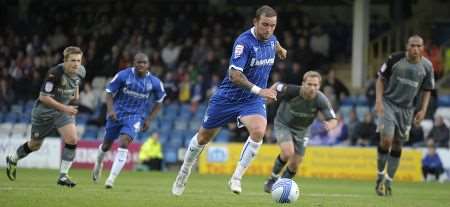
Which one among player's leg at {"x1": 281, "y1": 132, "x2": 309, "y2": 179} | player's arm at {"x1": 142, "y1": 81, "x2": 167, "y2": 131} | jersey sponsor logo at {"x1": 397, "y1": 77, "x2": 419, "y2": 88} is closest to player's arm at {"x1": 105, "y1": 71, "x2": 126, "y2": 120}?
player's arm at {"x1": 142, "y1": 81, "x2": 167, "y2": 131}

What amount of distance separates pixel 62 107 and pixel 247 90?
4027 millimetres

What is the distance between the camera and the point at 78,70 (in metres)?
16.4

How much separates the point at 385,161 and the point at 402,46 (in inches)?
623

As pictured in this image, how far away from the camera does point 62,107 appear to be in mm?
15984

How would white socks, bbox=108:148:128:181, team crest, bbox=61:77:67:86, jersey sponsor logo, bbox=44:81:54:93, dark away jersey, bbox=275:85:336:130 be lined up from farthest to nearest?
dark away jersey, bbox=275:85:336:130
white socks, bbox=108:148:128:181
team crest, bbox=61:77:67:86
jersey sponsor logo, bbox=44:81:54:93

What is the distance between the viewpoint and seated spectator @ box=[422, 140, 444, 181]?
2606 centimetres

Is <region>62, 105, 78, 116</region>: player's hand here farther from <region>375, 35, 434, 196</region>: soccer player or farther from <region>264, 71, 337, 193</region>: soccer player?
<region>375, 35, 434, 196</region>: soccer player

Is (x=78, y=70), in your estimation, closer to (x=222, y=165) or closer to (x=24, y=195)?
(x=24, y=195)

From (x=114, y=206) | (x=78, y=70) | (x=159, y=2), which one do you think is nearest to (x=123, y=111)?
(x=78, y=70)

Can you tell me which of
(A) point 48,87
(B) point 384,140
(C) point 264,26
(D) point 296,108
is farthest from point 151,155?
(C) point 264,26

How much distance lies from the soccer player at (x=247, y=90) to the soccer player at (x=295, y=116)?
404 cm

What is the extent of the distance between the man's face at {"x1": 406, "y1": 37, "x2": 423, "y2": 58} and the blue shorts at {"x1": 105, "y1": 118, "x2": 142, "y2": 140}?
520cm

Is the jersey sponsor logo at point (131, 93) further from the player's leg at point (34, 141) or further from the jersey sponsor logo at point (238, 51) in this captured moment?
the jersey sponsor logo at point (238, 51)

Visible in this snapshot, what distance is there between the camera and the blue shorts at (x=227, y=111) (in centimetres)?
1352
